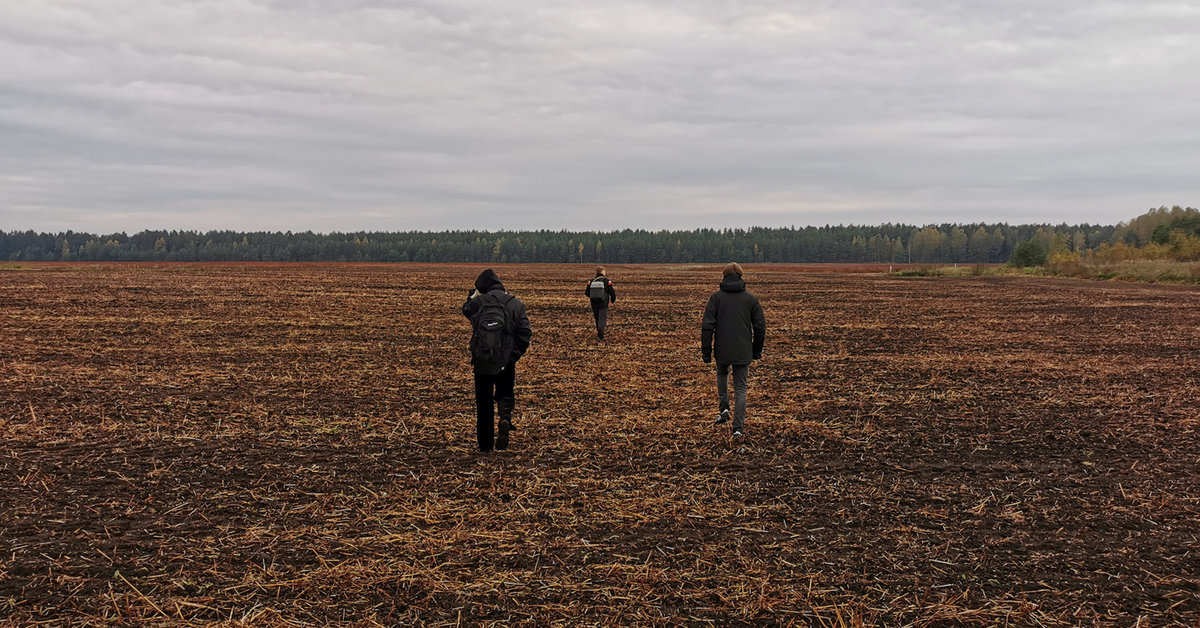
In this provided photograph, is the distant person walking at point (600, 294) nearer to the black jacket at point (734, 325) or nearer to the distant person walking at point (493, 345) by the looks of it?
the black jacket at point (734, 325)

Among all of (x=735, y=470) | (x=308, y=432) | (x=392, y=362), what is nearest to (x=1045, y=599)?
(x=735, y=470)

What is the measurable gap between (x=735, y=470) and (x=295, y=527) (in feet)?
14.9

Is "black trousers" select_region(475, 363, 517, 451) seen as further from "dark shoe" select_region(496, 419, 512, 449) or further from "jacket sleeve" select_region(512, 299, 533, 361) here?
"jacket sleeve" select_region(512, 299, 533, 361)

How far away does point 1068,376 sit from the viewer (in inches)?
611

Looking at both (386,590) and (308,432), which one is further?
(308,432)

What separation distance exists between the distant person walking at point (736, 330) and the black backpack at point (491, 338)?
2.61 meters

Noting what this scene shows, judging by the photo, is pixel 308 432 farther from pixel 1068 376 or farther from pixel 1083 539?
pixel 1068 376

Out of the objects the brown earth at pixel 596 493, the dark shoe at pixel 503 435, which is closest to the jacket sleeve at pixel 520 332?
the dark shoe at pixel 503 435

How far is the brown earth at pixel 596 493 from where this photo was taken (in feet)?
17.5

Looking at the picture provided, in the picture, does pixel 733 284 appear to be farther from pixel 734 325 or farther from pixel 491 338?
pixel 491 338

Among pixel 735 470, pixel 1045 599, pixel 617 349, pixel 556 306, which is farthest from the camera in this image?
pixel 556 306

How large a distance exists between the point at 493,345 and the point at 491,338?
0.08 m

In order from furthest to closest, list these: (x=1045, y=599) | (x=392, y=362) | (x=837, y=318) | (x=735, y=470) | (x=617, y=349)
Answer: (x=837, y=318)
(x=617, y=349)
(x=392, y=362)
(x=735, y=470)
(x=1045, y=599)

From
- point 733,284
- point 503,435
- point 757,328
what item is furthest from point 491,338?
point 757,328
